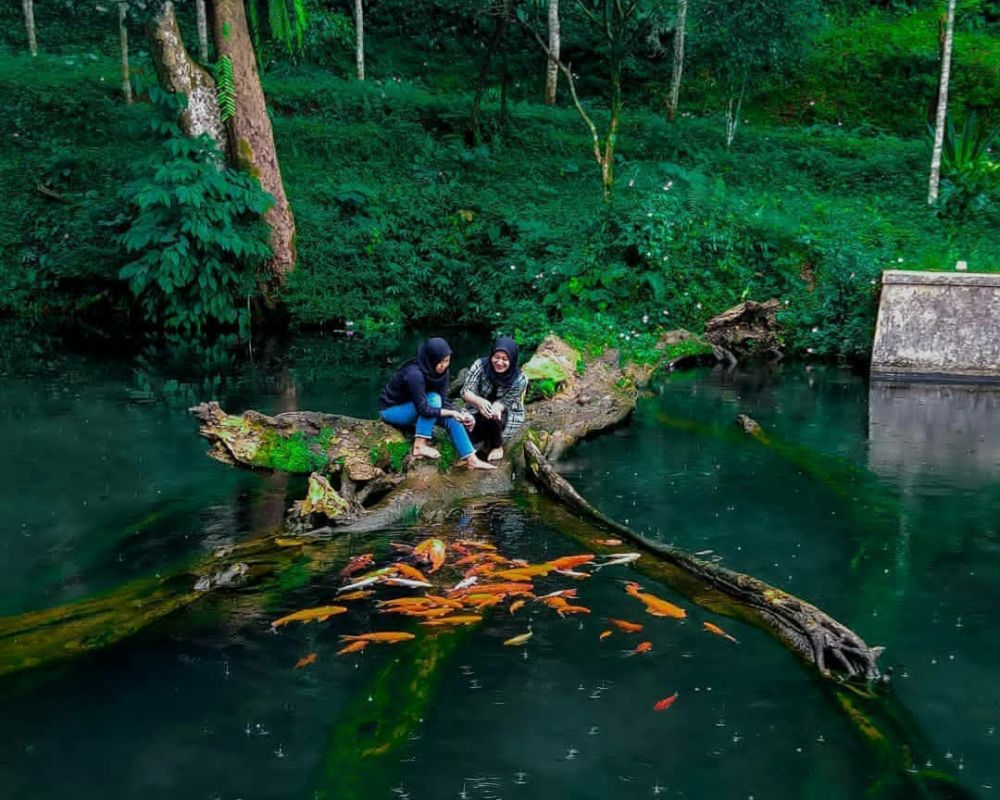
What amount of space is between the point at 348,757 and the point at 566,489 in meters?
3.56

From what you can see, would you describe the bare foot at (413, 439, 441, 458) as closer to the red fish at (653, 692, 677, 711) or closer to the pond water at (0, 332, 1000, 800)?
the pond water at (0, 332, 1000, 800)

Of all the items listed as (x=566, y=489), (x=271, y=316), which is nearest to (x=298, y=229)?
(x=271, y=316)

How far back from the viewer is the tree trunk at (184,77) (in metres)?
15.0

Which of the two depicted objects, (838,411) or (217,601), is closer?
(217,601)

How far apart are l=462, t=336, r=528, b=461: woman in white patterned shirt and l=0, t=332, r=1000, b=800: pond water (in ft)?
2.35

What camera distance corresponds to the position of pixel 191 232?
14.9 meters

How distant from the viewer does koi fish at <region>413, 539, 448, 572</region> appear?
7027 millimetres

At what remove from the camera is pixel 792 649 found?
239 inches

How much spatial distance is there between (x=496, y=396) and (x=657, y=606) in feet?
9.37

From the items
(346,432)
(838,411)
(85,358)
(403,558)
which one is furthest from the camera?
(85,358)

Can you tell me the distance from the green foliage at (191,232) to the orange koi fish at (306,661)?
1012cm

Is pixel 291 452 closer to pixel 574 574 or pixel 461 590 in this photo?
pixel 461 590

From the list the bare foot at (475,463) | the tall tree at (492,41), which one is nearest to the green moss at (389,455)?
the bare foot at (475,463)

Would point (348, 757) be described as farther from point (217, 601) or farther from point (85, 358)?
point (85, 358)
